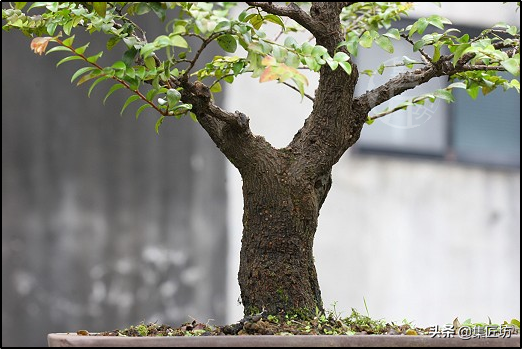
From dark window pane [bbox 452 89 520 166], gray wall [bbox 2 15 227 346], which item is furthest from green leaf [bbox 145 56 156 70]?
dark window pane [bbox 452 89 520 166]

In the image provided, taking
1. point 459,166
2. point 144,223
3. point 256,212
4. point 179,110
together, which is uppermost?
point 459,166

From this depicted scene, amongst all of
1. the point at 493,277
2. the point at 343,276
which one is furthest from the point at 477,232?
the point at 343,276

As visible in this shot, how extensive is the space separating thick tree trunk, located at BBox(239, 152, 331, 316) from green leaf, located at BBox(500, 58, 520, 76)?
414mm

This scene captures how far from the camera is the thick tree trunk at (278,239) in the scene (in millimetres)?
1333

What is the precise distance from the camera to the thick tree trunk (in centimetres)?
133

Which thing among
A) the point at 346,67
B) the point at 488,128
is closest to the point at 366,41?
the point at 346,67

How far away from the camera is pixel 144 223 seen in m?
3.27

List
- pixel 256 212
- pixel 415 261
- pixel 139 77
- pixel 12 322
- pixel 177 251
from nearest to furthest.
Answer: pixel 139 77 → pixel 256 212 → pixel 12 322 → pixel 177 251 → pixel 415 261

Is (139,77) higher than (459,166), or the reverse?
(459,166)

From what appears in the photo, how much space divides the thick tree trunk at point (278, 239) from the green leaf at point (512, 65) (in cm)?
41

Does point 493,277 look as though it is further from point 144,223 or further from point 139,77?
point 139,77

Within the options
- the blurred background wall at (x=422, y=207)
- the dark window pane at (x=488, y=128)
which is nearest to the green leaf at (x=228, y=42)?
the blurred background wall at (x=422, y=207)

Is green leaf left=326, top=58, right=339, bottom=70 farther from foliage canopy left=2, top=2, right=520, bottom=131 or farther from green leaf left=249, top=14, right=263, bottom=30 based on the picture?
green leaf left=249, top=14, right=263, bottom=30

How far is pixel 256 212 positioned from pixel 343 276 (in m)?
2.21
